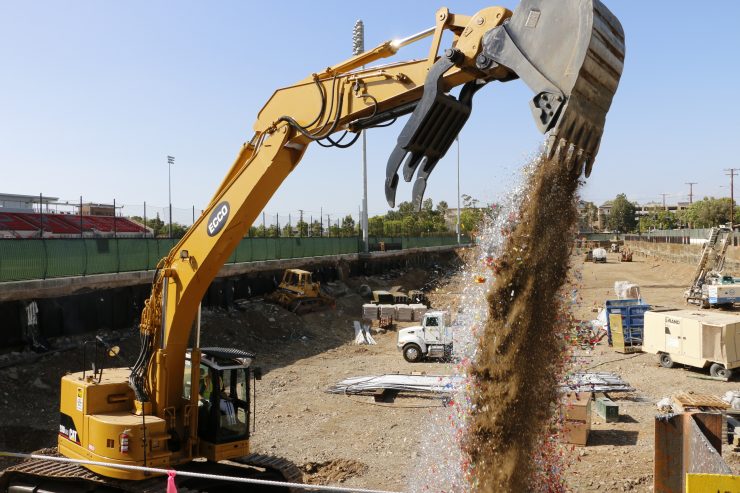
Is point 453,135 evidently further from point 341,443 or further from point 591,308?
point 591,308

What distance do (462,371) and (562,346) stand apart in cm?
117

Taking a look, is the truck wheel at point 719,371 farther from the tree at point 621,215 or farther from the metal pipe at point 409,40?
the tree at point 621,215

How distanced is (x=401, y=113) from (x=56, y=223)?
3265 centimetres

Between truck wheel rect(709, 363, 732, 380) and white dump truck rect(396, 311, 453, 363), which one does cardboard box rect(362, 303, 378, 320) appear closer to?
white dump truck rect(396, 311, 453, 363)

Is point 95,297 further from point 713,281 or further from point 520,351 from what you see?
point 713,281

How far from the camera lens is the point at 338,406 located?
16359 mm

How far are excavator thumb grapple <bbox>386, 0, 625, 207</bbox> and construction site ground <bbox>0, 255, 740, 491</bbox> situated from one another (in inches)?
87.5

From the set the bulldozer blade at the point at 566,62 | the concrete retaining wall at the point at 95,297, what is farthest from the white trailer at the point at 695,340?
the concrete retaining wall at the point at 95,297

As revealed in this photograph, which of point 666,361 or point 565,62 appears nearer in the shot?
point 565,62

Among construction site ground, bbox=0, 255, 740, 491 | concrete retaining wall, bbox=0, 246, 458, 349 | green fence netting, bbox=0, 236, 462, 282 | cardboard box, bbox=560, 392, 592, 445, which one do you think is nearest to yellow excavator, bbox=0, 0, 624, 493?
construction site ground, bbox=0, 255, 740, 491

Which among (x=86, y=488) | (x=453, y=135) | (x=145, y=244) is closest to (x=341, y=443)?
(x=86, y=488)

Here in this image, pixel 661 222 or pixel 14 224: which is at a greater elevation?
pixel 661 222

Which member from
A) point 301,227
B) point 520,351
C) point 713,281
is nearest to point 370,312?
point 301,227

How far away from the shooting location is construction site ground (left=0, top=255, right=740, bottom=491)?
37.6 ft
